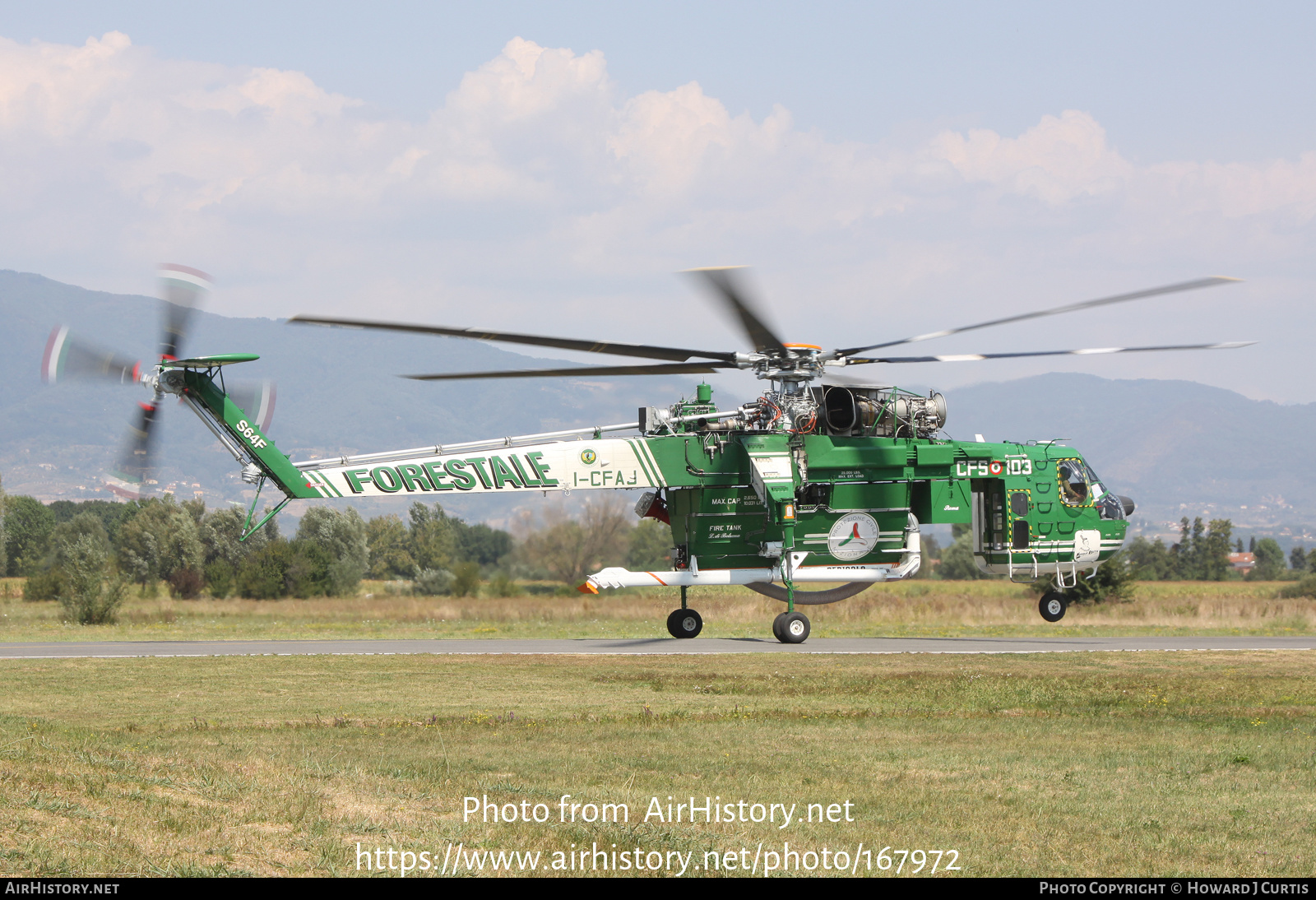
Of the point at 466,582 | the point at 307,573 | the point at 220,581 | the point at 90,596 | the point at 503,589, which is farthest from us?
the point at 220,581

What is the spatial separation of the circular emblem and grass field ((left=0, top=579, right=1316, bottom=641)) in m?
3.91

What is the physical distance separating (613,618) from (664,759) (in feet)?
90.4

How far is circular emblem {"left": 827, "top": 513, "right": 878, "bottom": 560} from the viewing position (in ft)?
95.3

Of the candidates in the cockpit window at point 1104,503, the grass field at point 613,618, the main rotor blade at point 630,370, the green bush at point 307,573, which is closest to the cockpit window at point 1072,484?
the cockpit window at point 1104,503

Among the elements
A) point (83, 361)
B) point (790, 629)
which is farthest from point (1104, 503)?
point (83, 361)

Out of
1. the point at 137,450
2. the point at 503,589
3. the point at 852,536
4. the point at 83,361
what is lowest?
the point at 503,589

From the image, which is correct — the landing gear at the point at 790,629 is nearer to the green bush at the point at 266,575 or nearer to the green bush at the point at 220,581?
the green bush at the point at 266,575

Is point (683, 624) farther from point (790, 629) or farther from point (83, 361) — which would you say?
point (83, 361)

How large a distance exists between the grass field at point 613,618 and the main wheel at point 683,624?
118 inches

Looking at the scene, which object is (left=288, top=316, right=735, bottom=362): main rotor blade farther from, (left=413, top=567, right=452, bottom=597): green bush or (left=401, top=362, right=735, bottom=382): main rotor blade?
(left=413, top=567, right=452, bottom=597): green bush

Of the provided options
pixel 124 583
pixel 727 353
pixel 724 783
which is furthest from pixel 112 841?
pixel 124 583

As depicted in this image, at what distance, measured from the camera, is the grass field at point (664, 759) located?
8719mm

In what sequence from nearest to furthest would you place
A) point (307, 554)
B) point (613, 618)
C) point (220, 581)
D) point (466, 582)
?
point (613, 618), point (466, 582), point (307, 554), point (220, 581)

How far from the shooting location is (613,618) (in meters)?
40.4
